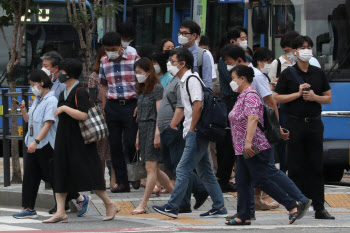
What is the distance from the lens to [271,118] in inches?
412

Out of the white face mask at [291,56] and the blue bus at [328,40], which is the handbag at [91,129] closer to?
the white face mask at [291,56]

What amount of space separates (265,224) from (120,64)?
3.08 meters

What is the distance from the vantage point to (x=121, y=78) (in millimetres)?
12719

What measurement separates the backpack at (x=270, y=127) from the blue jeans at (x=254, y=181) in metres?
0.13

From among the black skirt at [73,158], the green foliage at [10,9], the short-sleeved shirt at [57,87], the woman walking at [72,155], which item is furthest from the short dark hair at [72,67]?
the green foliage at [10,9]

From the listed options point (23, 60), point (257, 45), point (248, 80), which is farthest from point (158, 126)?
point (23, 60)

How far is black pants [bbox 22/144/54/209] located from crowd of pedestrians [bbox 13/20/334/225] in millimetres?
10

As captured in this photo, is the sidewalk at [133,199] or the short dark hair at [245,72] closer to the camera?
the short dark hair at [245,72]

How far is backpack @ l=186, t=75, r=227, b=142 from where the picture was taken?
1075cm

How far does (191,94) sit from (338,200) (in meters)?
2.64

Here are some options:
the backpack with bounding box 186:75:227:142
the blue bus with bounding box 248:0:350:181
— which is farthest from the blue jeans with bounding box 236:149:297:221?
the blue bus with bounding box 248:0:350:181

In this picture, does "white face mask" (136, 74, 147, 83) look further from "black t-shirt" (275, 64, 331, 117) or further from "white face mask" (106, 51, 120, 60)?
"black t-shirt" (275, 64, 331, 117)

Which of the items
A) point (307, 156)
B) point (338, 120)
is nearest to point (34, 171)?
point (307, 156)

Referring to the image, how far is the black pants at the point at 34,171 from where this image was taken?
11555mm
